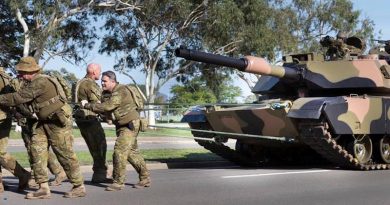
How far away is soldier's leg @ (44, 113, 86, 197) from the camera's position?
8.05 m

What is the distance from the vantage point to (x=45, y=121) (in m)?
8.04

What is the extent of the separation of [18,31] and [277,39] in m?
15.3

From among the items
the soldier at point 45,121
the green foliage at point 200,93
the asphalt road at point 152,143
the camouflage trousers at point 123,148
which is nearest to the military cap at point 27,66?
the soldier at point 45,121

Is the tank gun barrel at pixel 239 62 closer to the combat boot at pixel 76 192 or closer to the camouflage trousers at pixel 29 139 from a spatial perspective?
the camouflage trousers at pixel 29 139

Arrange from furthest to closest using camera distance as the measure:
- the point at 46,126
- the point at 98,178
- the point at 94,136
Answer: the point at 98,178 < the point at 94,136 < the point at 46,126

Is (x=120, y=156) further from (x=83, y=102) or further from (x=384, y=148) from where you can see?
(x=384, y=148)

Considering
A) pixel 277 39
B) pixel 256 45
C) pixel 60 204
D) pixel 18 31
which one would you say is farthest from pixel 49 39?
pixel 60 204

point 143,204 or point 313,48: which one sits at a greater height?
point 313,48

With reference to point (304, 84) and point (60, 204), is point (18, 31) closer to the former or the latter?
point (304, 84)

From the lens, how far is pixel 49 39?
28828mm

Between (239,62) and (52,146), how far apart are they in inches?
186

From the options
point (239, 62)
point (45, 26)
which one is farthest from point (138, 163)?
point (45, 26)

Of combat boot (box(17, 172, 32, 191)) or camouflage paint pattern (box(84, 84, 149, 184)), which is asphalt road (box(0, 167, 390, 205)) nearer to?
combat boot (box(17, 172, 32, 191))

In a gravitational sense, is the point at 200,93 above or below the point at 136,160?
above
